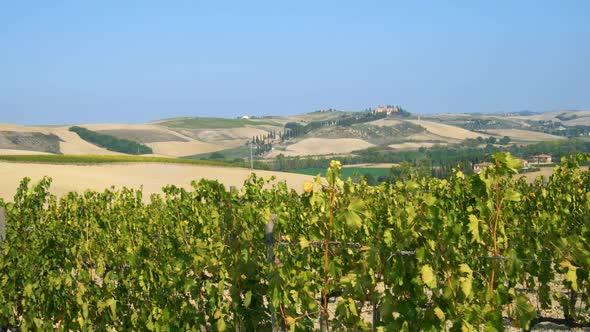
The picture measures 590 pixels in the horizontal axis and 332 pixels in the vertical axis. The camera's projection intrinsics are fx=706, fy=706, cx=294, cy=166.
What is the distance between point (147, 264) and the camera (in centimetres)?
722

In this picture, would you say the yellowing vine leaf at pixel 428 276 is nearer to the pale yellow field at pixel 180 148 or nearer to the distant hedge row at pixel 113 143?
the distant hedge row at pixel 113 143

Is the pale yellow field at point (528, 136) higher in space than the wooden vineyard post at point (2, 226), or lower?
higher

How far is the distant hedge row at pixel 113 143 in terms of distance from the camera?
366 ft

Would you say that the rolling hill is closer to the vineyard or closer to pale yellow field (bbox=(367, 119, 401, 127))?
pale yellow field (bbox=(367, 119, 401, 127))

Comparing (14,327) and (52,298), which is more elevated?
(52,298)

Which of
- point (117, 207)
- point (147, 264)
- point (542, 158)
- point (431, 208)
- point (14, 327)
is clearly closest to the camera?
point (431, 208)

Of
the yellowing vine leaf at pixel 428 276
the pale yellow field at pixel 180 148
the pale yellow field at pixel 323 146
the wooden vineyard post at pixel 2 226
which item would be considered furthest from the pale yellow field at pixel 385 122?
the yellowing vine leaf at pixel 428 276

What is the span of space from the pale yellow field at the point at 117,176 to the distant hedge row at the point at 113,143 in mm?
50545

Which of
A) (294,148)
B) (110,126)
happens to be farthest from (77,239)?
(110,126)

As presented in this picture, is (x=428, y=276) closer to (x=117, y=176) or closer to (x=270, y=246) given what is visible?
(x=270, y=246)

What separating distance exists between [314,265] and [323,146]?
12276 cm

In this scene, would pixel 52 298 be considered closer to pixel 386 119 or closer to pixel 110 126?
pixel 110 126

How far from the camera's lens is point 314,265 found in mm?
9828

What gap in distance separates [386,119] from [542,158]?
8471cm
